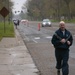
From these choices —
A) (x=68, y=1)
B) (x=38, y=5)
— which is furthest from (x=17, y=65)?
(x=38, y=5)

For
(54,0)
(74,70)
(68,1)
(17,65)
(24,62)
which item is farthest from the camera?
(54,0)

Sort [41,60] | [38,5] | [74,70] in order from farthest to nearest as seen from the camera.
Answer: [38,5], [41,60], [74,70]

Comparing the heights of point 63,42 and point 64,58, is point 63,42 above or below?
above

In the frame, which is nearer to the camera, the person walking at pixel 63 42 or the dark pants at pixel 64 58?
the person walking at pixel 63 42

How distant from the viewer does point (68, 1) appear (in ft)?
385

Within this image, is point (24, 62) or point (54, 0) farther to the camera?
point (54, 0)

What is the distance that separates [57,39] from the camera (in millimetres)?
10781

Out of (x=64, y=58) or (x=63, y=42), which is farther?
(x=64, y=58)

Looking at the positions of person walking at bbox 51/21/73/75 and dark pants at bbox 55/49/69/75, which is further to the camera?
dark pants at bbox 55/49/69/75

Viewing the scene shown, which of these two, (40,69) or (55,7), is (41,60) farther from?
(55,7)

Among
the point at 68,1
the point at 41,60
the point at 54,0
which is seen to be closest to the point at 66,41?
the point at 41,60

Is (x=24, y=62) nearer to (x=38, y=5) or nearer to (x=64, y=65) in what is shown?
(x=64, y=65)

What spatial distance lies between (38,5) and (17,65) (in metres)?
166

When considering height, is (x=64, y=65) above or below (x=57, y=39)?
below
